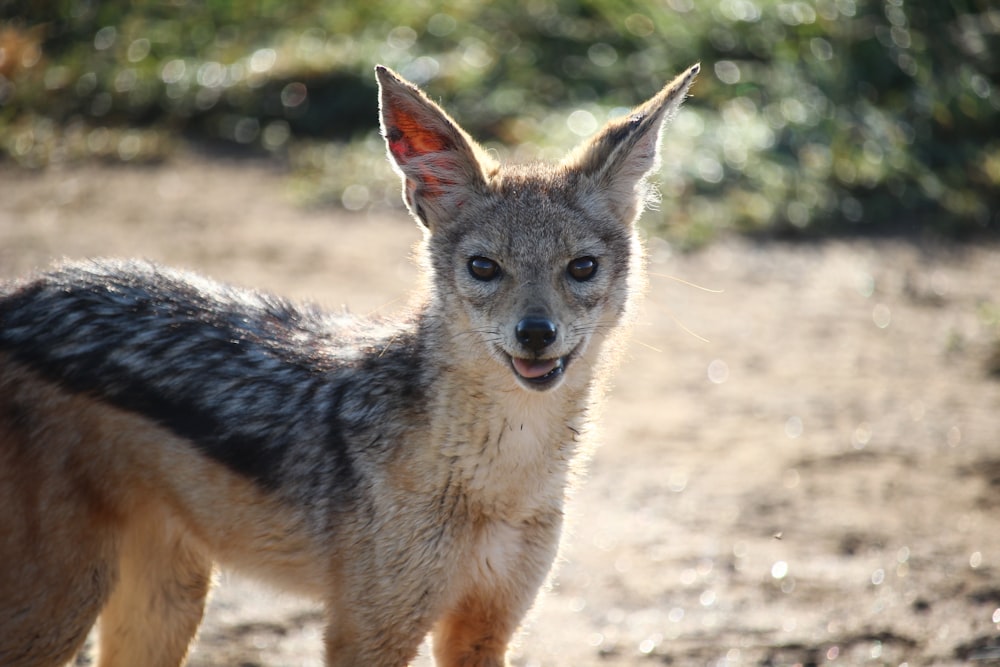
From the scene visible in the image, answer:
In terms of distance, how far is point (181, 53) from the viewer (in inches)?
508

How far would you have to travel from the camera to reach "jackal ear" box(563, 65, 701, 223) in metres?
4.45

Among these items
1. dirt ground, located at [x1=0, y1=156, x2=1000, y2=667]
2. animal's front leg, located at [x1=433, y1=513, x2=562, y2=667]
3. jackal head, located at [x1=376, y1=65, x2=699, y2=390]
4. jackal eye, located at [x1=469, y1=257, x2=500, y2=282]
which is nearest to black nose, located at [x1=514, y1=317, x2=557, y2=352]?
jackal head, located at [x1=376, y1=65, x2=699, y2=390]

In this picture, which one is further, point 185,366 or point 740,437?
point 740,437

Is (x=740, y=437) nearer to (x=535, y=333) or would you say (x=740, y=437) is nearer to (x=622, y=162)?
(x=622, y=162)

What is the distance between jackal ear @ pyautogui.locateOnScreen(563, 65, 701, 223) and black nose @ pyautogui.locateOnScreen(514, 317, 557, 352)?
0.76m

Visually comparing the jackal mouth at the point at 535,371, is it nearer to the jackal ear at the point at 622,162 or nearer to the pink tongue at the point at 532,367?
the pink tongue at the point at 532,367

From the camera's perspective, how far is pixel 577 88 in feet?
39.0

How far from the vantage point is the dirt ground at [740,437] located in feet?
17.2

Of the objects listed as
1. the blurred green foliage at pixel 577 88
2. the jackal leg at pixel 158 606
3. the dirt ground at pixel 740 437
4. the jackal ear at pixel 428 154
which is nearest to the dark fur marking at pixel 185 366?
the jackal leg at pixel 158 606

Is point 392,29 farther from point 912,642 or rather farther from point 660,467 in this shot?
point 912,642

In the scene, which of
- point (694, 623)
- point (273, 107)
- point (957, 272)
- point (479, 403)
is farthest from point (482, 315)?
point (273, 107)

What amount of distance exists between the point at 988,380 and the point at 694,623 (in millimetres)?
3423

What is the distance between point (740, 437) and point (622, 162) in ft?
9.81

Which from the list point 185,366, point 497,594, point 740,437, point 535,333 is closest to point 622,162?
point 535,333
